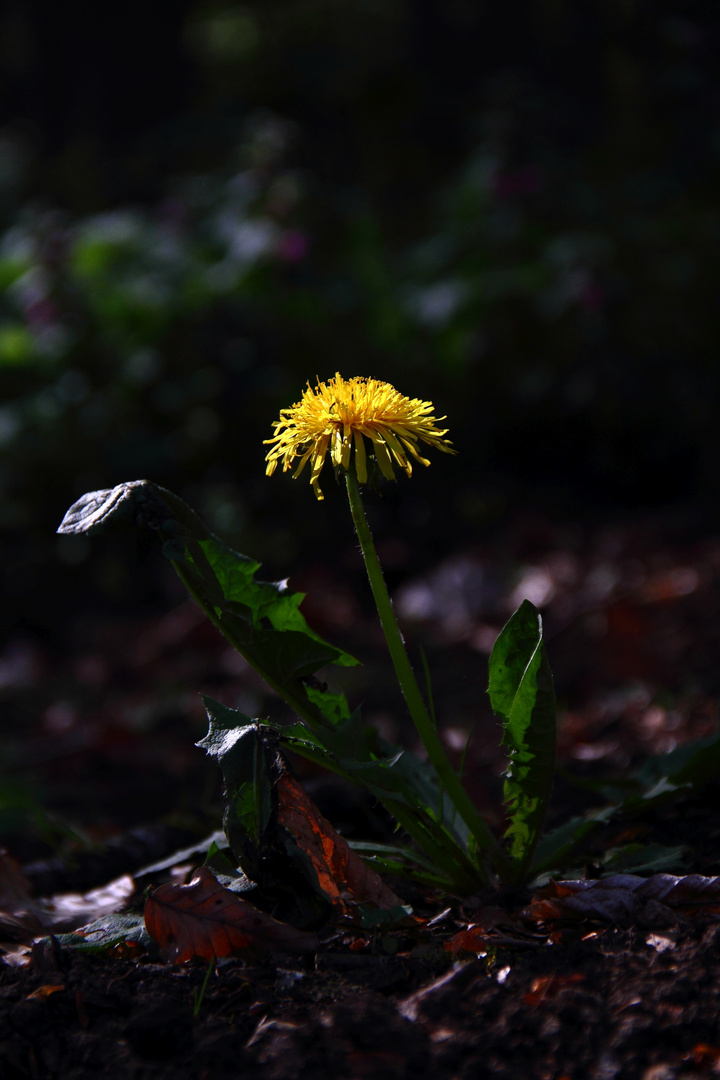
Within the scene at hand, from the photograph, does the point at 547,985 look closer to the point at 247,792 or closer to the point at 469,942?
the point at 469,942

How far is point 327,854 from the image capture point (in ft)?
4.62

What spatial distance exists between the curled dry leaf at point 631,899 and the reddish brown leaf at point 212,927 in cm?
36

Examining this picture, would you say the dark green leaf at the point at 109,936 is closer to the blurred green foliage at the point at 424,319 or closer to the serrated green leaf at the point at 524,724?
the serrated green leaf at the point at 524,724

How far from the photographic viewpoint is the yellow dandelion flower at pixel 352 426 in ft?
4.36

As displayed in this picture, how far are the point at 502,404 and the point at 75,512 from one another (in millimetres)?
3588

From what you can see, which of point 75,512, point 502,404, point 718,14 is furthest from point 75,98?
point 75,512

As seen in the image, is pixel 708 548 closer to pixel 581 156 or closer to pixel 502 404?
pixel 502 404

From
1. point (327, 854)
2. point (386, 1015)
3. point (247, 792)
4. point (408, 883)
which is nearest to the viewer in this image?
point (386, 1015)

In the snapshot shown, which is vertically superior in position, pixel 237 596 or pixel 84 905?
pixel 237 596

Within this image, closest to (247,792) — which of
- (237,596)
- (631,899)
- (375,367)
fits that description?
(237,596)

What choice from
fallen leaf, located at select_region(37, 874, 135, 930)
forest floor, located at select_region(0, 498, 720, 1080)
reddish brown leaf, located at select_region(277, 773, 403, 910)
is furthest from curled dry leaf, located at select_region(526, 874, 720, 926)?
fallen leaf, located at select_region(37, 874, 135, 930)

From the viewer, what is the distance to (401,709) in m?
3.04

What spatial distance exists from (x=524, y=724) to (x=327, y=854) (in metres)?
0.36

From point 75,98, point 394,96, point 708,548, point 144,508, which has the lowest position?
point 144,508
